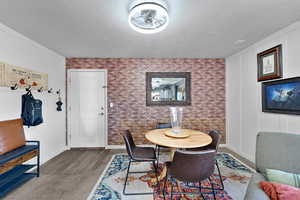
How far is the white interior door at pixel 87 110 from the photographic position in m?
3.83

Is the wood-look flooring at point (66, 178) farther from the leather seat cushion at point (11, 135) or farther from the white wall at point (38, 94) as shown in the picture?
the leather seat cushion at point (11, 135)

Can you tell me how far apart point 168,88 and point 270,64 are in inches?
85.6

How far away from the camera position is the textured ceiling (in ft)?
5.51

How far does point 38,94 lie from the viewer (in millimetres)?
2924

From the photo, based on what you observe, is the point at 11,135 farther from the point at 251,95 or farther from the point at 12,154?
the point at 251,95

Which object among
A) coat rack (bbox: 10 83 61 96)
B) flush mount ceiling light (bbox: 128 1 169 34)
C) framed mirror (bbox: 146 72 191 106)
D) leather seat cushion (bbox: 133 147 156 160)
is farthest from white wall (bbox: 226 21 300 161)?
coat rack (bbox: 10 83 61 96)

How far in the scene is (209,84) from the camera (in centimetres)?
393

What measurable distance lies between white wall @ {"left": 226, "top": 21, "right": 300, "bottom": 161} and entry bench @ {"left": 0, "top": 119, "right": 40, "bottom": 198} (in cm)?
413

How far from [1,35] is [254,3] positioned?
3.53 m

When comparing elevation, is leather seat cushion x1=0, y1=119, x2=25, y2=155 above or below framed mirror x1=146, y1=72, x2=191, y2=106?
below

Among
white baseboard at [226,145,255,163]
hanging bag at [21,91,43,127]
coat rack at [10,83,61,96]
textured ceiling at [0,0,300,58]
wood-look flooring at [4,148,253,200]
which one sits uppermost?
textured ceiling at [0,0,300,58]

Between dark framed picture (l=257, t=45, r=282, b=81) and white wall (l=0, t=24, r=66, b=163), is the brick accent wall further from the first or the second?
dark framed picture (l=257, t=45, r=282, b=81)

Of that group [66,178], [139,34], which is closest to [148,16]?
[139,34]

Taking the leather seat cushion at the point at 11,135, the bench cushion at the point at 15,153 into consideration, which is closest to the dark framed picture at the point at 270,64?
the bench cushion at the point at 15,153
